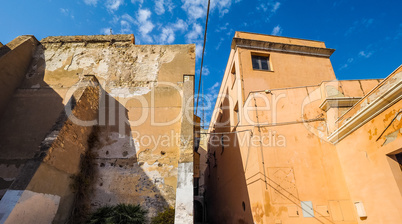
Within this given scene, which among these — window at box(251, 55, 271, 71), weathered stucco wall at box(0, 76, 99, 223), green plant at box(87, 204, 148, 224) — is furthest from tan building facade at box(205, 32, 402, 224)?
weathered stucco wall at box(0, 76, 99, 223)

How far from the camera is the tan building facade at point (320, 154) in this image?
210 inches

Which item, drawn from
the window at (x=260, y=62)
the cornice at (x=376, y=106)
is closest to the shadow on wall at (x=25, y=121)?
the window at (x=260, y=62)

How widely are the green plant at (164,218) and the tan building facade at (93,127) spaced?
7.4 inches

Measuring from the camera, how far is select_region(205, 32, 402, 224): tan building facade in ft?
17.5

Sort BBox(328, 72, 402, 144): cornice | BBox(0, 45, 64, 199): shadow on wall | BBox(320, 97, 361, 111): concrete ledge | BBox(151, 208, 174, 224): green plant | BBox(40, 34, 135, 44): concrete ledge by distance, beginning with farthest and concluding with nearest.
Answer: BBox(40, 34, 135, 44): concrete ledge, BBox(320, 97, 361, 111): concrete ledge, BBox(0, 45, 64, 199): shadow on wall, BBox(151, 208, 174, 224): green plant, BBox(328, 72, 402, 144): cornice

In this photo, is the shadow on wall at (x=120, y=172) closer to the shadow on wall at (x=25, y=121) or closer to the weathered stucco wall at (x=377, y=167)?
the shadow on wall at (x=25, y=121)

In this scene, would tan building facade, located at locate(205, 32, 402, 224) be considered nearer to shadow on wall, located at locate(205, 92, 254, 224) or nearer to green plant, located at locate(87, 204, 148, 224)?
shadow on wall, located at locate(205, 92, 254, 224)

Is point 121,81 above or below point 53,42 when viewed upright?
below

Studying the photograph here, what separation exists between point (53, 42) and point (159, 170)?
7627 mm

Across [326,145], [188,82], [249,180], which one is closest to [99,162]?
[188,82]

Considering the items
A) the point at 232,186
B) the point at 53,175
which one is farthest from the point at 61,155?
the point at 232,186

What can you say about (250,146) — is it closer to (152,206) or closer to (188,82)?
(188,82)

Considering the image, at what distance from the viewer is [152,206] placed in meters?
6.12

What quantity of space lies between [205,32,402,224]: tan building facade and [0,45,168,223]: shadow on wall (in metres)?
3.66
